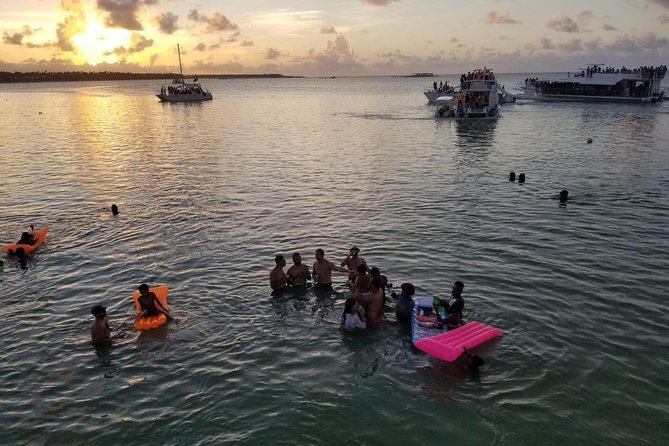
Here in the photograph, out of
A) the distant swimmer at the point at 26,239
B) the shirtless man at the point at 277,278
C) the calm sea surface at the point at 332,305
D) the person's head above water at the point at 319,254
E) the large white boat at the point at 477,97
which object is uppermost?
the large white boat at the point at 477,97

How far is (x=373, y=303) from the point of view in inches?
561

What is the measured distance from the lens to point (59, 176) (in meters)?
36.9

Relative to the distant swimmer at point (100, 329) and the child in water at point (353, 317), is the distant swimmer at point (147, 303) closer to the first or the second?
the distant swimmer at point (100, 329)

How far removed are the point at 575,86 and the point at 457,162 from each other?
73.4 metres

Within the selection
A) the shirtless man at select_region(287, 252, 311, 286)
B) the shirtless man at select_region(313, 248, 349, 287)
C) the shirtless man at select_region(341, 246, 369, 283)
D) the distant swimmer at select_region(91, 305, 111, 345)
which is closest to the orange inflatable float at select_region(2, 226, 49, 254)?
the distant swimmer at select_region(91, 305, 111, 345)

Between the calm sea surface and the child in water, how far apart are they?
1.68 feet

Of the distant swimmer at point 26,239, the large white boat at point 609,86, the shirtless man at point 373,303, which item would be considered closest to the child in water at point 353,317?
the shirtless man at point 373,303

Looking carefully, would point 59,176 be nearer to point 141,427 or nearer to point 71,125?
point 141,427

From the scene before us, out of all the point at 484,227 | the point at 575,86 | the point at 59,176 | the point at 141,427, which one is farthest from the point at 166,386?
the point at 575,86

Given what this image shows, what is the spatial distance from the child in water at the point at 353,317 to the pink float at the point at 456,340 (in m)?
1.77

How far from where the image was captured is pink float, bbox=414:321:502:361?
40.5 ft

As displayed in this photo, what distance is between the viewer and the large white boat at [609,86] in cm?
9006

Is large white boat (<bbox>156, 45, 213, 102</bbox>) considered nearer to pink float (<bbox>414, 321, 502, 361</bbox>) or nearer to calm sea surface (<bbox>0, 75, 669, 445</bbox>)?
calm sea surface (<bbox>0, 75, 669, 445</bbox>)

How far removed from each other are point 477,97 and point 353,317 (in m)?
63.6
